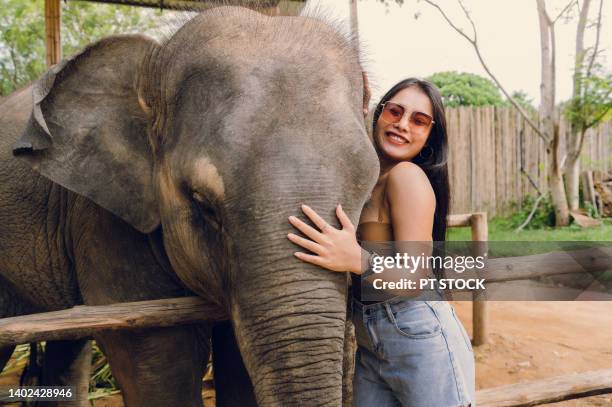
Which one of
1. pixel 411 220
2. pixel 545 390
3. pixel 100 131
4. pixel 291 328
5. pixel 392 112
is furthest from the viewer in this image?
pixel 545 390

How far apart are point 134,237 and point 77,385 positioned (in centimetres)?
189

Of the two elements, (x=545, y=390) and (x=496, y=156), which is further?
(x=496, y=156)

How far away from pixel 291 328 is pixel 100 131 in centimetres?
116

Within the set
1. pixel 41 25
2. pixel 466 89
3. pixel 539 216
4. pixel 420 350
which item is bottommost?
pixel 539 216

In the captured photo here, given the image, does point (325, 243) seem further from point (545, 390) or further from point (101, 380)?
point (101, 380)

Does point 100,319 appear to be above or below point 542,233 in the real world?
above

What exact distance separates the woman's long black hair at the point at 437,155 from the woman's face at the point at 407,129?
21 millimetres

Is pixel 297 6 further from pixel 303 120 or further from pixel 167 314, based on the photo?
pixel 167 314

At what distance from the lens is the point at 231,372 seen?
2746 mm

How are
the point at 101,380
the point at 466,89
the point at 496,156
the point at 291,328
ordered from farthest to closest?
1. the point at 466,89
2. the point at 496,156
3. the point at 101,380
4. the point at 291,328

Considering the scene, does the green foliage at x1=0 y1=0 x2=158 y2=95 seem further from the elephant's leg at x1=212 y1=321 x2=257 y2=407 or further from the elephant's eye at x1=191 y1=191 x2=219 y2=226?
the elephant's eye at x1=191 y1=191 x2=219 y2=226

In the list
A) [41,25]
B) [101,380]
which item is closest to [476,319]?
[101,380]

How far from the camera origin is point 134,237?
2273 millimetres

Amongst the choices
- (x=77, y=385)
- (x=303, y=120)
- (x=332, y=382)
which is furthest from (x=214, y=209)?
(x=77, y=385)
